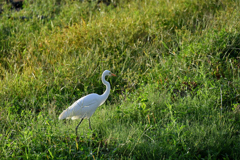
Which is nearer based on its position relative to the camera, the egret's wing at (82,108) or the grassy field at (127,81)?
the grassy field at (127,81)

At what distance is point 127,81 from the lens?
433cm

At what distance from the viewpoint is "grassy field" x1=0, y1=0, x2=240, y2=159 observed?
2.84 m

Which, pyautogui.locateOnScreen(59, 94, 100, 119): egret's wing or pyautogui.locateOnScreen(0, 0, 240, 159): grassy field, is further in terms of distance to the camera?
pyautogui.locateOnScreen(59, 94, 100, 119): egret's wing

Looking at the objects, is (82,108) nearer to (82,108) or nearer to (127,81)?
(82,108)

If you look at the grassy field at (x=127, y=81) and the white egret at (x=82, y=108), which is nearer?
the grassy field at (x=127, y=81)

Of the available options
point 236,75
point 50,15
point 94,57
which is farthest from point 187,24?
point 50,15

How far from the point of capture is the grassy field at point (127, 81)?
2.84 meters

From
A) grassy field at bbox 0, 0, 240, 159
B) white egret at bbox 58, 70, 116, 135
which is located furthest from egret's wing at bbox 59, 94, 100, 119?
grassy field at bbox 0, 0, 240, 159

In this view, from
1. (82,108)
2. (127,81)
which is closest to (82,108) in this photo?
(82,108)

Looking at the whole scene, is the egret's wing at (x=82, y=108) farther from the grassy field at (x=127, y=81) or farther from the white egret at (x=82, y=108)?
the grassy field at (x=127, y=81)

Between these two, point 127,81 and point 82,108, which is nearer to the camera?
point 82,108

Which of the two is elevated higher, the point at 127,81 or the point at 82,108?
the point at 82,108

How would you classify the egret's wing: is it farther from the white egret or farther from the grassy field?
the grassy field

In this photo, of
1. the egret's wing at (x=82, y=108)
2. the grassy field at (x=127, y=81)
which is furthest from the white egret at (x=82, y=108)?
the grassy field at (x=127, y=81)
